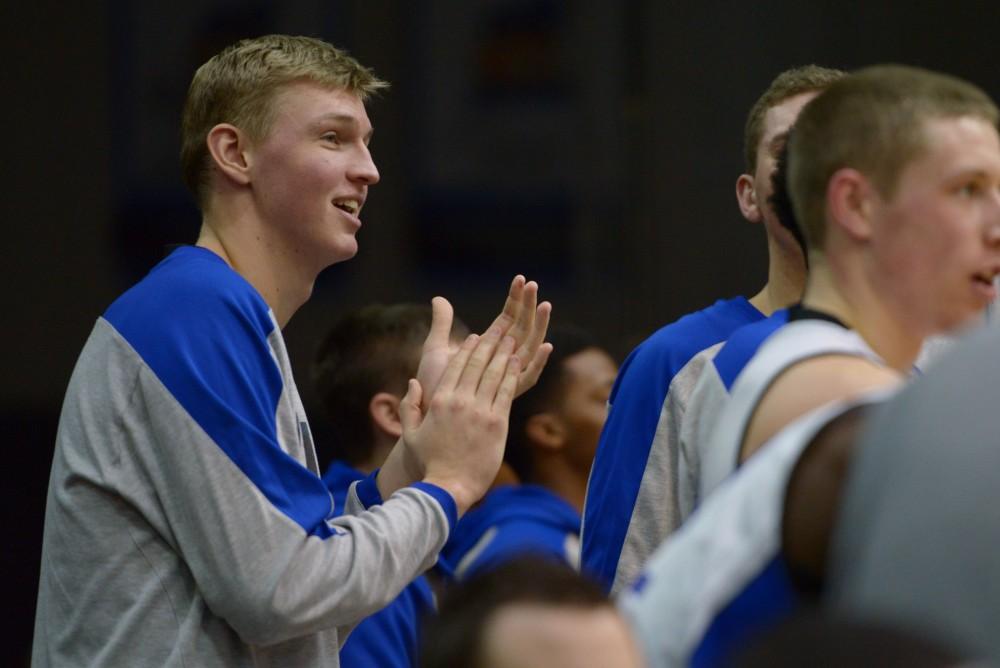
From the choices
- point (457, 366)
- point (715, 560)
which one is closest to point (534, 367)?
point (457, 366)

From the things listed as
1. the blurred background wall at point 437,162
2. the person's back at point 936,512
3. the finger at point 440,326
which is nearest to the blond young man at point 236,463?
the finger at point 440,326

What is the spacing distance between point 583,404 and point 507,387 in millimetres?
1338

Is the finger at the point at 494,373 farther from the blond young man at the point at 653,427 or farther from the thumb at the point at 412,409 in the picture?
the blond young man at the point at 653,427

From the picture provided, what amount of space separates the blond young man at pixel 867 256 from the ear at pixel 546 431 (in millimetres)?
2007

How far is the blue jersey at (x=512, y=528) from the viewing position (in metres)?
3.37

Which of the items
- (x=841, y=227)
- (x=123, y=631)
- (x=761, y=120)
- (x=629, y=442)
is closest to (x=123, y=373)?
(x=123, y=631)

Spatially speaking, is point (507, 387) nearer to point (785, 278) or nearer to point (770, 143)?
point (785, 278)

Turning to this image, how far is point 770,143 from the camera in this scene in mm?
2801

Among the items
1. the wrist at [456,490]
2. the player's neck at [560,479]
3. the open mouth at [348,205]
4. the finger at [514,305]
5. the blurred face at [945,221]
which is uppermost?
the blurred face at [945,221]

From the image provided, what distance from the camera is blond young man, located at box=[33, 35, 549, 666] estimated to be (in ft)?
6.97

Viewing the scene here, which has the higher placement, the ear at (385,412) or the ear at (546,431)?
the ear at (385,412)

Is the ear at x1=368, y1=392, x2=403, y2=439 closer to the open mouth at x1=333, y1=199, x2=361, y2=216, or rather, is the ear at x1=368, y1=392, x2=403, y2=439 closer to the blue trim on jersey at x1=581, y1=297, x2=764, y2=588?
the blue trim on jersey at x1=581, y1=297, x2=764, y2=588

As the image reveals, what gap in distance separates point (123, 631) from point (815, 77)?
163 centimetres

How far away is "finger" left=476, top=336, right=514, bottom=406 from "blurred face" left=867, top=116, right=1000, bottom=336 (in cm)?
89
